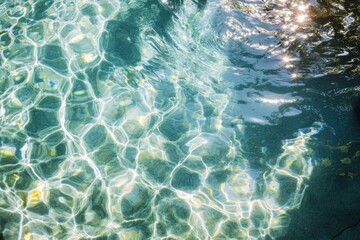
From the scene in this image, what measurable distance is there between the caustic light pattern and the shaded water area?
19 millimetres

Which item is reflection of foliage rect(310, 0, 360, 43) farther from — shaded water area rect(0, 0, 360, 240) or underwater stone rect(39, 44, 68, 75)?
underwater stone rect(39, 44, 68, 75)

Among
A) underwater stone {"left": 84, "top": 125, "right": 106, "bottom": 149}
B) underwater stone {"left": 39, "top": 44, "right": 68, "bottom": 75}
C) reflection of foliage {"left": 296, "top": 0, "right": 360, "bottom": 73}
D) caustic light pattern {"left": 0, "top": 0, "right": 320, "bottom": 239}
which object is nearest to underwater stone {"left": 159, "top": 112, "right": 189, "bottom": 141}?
caustic light pattern {"left": 0, "top": 0, "right": 320, "bottom": 239}

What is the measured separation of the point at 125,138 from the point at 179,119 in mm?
885

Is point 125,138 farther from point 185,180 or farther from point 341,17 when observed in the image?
point 341,17

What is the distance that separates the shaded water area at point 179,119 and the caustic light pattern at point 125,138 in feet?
0.06

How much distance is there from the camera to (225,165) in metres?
3.89

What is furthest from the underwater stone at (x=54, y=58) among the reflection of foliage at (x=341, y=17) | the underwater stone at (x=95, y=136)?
the reflection of foliage at (x=341, y=17)

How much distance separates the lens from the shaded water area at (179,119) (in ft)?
11.3

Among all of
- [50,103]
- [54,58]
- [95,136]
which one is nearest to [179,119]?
[95,136]

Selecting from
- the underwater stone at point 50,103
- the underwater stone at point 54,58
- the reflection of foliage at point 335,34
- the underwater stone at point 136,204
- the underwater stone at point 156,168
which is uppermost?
the reflection of foliage at point 335,34

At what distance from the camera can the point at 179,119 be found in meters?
4.29

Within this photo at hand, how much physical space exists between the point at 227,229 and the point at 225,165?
2.88ft

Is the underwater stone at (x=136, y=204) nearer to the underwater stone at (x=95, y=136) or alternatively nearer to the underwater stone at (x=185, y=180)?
the underwater stone at (x=185, y=180)

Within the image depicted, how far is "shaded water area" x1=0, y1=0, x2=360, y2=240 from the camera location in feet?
11.3
